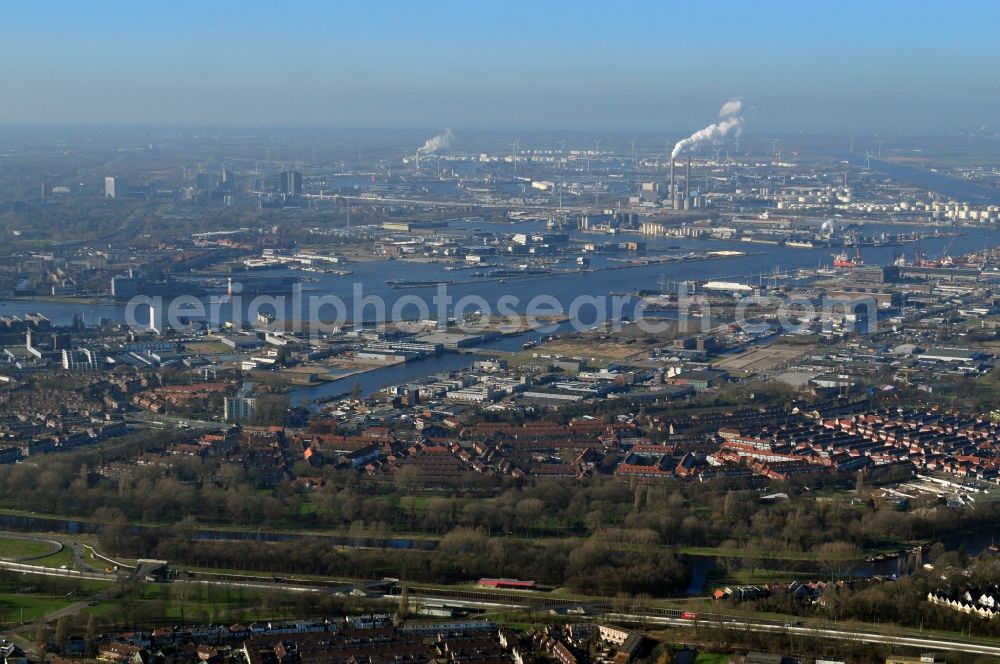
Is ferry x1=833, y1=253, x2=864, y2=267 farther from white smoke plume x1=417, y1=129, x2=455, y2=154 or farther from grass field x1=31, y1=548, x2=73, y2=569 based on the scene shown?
white smoke plume x1=417, y1=129, x2=455, y2=154

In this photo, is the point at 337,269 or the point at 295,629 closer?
the point at 295,629

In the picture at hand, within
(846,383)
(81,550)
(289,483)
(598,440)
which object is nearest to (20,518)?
(81,550)

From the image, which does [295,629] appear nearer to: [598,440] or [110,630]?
[110,630]

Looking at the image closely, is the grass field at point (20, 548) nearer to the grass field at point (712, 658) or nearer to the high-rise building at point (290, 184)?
the grass field at point (712, 658)

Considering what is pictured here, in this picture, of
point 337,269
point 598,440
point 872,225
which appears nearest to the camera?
point 598,440

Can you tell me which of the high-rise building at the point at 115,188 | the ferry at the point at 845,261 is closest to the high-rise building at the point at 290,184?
the high-rise building at the point at 115,188

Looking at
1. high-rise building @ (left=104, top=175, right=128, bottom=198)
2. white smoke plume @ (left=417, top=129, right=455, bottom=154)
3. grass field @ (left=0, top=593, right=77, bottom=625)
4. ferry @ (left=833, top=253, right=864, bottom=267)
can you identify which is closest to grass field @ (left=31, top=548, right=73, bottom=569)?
grass field @ (left=0, top=593, right=77, bottom=625)

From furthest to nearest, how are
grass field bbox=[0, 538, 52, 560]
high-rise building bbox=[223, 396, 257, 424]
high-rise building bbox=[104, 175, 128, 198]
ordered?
high-rise building bbox=[104, 175, 128, 198] → high-rise building bbox=[223, 396, 257, 424] → grass field bbox=[0, 538, 52, 560]
